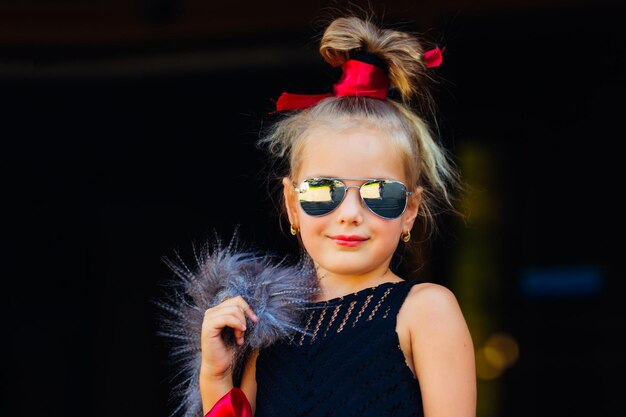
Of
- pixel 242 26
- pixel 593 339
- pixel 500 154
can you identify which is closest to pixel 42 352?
pixel 242 26

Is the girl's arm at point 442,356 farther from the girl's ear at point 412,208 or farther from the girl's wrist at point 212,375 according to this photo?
the girl's wrist at point 212,375

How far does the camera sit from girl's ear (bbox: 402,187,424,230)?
1847 millimetres

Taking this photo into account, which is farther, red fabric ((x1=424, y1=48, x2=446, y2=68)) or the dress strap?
red fabric ((x1=424, y1=48, x2=446, y2=68))

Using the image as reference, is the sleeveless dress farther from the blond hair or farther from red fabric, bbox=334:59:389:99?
red fabric, bbox=334:59:389:99

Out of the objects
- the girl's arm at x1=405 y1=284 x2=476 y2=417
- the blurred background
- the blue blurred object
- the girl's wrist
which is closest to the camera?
the girl's arm at x1=405 y1=284 x2=476 y2=417

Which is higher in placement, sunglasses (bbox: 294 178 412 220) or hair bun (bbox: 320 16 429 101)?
hair bun (bbox: 320 16 429 101)

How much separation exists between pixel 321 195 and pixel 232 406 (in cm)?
41

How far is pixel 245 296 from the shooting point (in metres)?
1.77

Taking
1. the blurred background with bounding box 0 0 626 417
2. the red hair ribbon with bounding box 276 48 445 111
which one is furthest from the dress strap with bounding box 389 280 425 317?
the blurred background with bounding box 0 0 626 417

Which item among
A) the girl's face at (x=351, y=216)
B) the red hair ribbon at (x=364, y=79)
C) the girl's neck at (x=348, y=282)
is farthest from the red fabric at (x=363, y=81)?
the girl's neck at (x=348, y=282)

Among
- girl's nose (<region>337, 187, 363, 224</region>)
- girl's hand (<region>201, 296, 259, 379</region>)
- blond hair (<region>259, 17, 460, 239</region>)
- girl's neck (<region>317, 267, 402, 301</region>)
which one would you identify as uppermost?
blond hair (<region>259, 17, 460, 239</region>)

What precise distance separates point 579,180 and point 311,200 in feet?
8.26

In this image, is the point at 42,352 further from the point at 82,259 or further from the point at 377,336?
the point at 377,336

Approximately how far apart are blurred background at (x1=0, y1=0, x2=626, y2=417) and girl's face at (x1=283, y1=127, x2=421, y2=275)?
156cm
